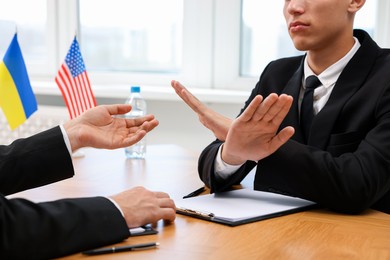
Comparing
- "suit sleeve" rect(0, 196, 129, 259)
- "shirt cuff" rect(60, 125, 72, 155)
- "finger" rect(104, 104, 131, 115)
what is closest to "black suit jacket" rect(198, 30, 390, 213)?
"finger" rect(104, 104, 131, 115)

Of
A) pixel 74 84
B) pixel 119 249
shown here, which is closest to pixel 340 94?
→ pixel 119 249

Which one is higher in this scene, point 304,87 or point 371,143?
point 304,87

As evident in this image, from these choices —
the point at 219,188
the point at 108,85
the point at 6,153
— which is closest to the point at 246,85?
the point at 108,85

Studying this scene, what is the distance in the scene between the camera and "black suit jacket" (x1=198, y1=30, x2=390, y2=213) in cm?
A: 158

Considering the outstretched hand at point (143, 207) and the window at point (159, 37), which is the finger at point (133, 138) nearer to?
the outstretched hand at point (143, 207)

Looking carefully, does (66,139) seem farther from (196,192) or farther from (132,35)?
(132,35)

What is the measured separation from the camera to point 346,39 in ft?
6.39

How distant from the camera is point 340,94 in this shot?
178 cm

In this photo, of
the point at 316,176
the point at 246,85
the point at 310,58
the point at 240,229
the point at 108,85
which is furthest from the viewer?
the point at 108,85

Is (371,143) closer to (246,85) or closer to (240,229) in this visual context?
(240,229)

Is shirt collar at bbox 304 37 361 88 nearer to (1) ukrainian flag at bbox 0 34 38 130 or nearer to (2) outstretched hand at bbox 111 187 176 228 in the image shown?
(2) outstretched hand at bbox 111 187 176 228

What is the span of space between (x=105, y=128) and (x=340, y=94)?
0.71 metres

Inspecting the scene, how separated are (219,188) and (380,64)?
24.2 inches

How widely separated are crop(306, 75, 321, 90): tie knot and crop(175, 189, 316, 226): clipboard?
0.37 m
